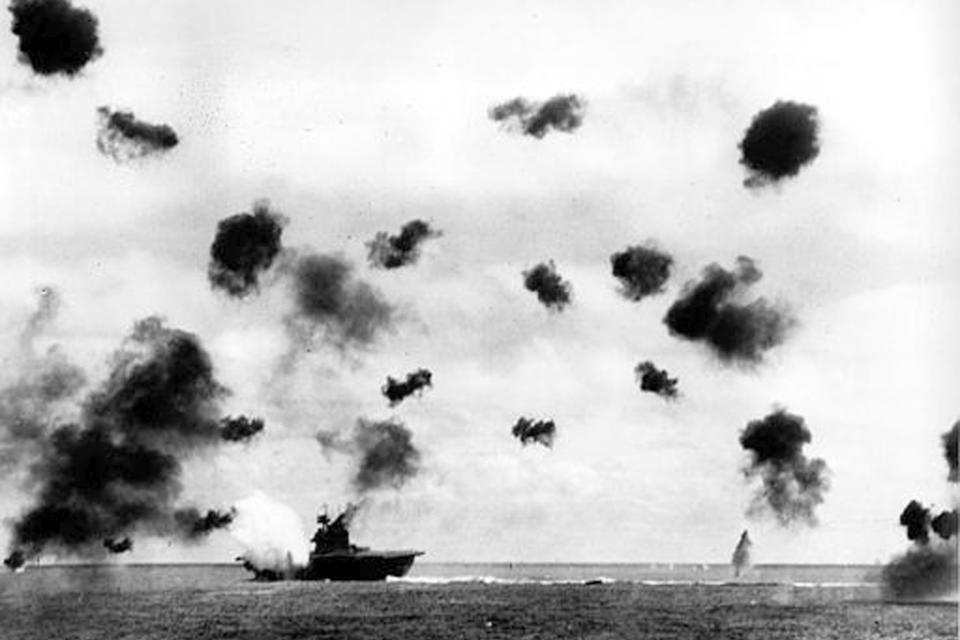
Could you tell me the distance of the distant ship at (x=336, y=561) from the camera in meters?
155

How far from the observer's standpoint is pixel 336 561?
508 feet

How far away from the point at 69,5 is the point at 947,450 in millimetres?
49399

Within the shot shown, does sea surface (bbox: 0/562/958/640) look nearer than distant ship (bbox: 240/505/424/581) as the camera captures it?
Yes

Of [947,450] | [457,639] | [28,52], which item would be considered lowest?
[457,639]

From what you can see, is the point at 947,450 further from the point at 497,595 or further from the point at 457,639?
the point at 497,595

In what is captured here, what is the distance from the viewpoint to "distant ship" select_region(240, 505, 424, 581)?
154625 millimetres

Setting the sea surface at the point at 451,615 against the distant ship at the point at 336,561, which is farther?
the distant ship at the point at 336,561

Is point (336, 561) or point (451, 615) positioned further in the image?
point (336, 561)

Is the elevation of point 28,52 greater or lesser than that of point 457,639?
greater

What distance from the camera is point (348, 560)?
15538cm

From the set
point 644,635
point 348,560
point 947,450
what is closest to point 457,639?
point 644,635

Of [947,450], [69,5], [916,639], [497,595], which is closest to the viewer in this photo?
[69,5]

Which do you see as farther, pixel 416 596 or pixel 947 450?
pixel 416 596

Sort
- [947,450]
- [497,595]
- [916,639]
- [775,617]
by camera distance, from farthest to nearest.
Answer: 1. [497,595]
2. [775,617]
3. [916,639]
4. [947,450]
